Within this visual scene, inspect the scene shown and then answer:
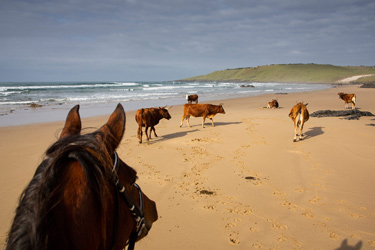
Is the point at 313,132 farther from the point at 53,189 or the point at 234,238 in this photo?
the point at 53,189

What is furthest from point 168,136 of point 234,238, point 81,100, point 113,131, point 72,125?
point 81,100

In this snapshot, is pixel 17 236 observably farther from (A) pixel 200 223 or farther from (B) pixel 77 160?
(A) pixel 200 223

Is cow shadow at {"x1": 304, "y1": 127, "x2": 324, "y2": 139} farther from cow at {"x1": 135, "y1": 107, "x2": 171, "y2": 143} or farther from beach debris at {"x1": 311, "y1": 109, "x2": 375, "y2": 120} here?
cow at {"x1": 135, "y1": 107, "x2": 171, "y2": 143}

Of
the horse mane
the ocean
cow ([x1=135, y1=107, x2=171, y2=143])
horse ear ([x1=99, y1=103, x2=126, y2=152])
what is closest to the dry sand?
the horse mane

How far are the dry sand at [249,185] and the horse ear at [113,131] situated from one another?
29cm

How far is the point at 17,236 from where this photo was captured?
84 centimetres

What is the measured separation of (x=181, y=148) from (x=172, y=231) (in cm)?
477

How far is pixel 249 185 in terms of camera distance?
5410 mm

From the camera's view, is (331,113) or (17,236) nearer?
(17,236)

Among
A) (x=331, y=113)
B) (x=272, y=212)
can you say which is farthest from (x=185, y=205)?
(x=331, y=113)

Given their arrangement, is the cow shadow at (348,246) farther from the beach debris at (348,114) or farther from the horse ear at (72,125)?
the beach debris at (348,114)

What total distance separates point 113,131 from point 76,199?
45 centimetres

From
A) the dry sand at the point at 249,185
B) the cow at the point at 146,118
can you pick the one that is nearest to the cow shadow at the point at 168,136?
the dry sand at the point at 249,185

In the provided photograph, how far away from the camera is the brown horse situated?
0.87 m
